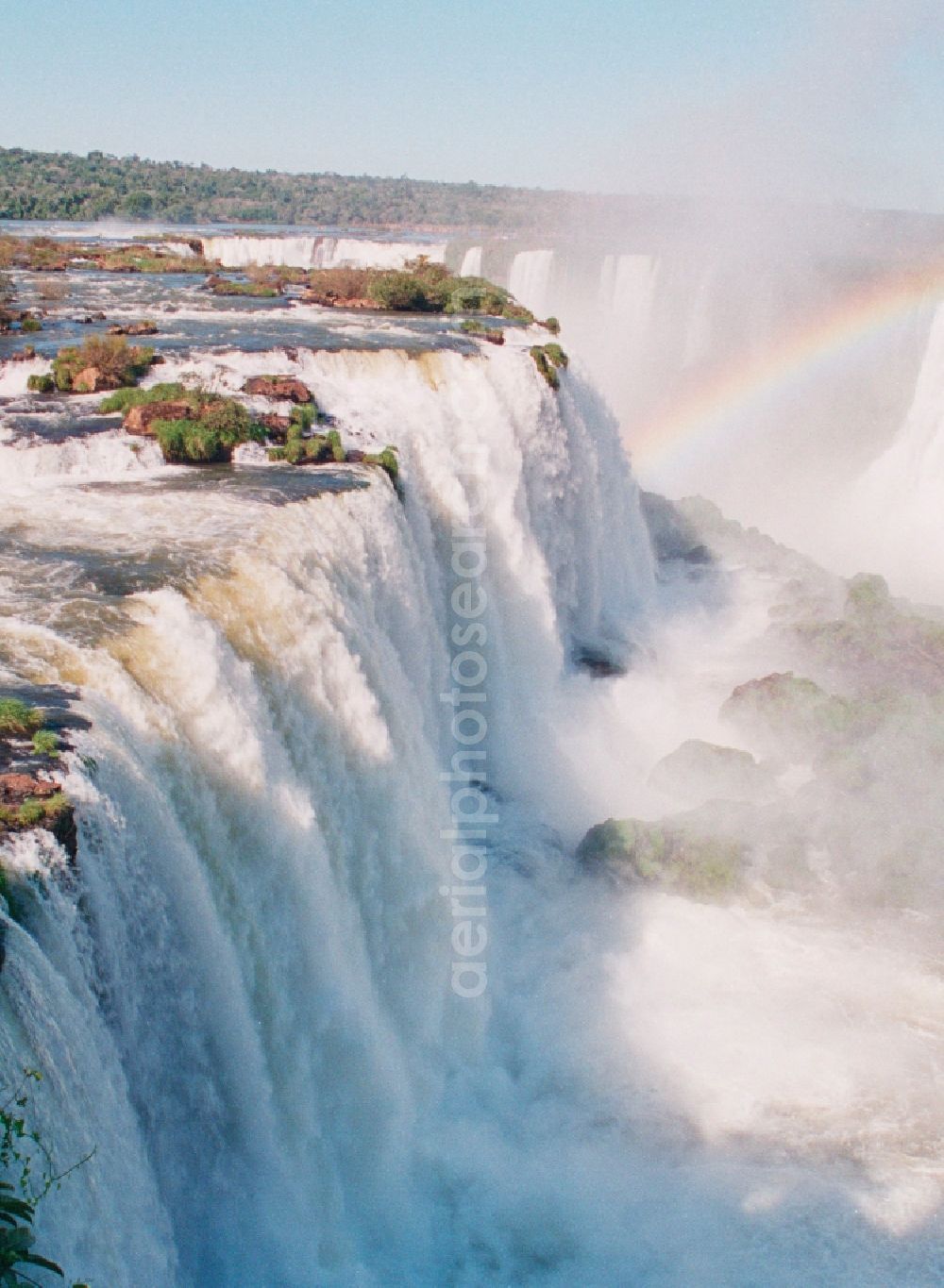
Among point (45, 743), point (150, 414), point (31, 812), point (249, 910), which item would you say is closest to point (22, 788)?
point (31, 812)

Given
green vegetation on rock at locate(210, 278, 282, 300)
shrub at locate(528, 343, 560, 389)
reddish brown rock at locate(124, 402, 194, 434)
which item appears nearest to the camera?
reddish brown rock at locate(124, 402, 194, 434)

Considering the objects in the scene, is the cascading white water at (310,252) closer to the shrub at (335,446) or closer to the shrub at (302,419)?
the shrub at (302,419)

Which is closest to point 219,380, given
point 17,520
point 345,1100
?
point 17,520

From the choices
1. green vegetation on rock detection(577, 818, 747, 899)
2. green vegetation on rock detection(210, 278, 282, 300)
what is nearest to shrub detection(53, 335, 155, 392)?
green vegetation on rock detection(210, 278, 282, 300)

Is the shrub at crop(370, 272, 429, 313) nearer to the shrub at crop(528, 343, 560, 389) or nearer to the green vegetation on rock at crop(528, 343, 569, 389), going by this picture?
the green vegetation on rock at crop(528, 343, 569, 389)

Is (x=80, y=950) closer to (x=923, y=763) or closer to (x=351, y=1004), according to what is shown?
(x=351, y=1004)

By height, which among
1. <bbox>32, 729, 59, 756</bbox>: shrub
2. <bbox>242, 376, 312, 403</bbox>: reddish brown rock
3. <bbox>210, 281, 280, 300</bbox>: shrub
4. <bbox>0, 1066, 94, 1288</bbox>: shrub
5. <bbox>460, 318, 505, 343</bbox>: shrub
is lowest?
<bbox>0, 1066, 94, 1288</bbox>: shrub

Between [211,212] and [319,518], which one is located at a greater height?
[211,212]
